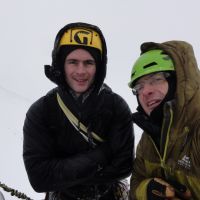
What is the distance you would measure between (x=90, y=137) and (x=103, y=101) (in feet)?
1.24

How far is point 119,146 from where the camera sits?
13.1ft

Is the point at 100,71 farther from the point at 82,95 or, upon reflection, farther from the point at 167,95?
the point at 167,95

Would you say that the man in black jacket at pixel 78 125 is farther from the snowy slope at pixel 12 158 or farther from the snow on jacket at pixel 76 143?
the snowy slope at pixel 12 158

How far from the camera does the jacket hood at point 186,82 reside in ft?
10.6

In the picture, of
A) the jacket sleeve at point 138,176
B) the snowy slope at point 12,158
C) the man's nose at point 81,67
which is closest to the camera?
the jacket sleeve at point 138,176

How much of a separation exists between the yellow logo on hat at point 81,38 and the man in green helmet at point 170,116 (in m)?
0.55

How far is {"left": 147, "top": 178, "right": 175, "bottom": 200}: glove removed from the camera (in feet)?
11.0

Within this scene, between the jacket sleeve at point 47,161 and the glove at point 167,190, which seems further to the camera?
the jacket sleeve at point 47,161

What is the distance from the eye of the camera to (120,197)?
14.6 feet

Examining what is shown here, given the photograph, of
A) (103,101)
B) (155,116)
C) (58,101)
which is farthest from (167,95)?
(58,101)

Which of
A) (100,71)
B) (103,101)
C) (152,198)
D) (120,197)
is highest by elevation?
(100,71)

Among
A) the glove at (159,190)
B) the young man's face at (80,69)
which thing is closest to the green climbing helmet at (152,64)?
the young man's face at (80,69)

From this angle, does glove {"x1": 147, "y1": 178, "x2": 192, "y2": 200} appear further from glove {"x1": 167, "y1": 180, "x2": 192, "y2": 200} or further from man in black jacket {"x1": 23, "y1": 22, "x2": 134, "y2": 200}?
man in black jacket {"x1": 23, "y1": 22, "x2": 134, "y2": 200}

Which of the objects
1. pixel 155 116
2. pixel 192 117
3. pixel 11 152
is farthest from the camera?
pixel 11 152
